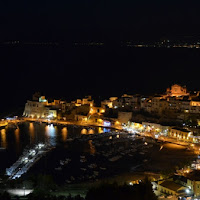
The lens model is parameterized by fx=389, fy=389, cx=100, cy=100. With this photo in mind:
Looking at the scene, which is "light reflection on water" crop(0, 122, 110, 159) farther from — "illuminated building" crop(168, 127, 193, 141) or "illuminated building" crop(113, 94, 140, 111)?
"illuminated building" crop(168, 127, 193, 141)

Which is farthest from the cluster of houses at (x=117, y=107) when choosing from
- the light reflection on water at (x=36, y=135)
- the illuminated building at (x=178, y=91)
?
the light reflection on water at (x=36, y=135)

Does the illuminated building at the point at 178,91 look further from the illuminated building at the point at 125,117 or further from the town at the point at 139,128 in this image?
the illuminated building at the point at 125,117

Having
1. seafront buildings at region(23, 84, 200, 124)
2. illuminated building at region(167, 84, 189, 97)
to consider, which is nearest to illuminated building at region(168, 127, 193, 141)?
seafront buildings at region(23, 84, 200, 124)

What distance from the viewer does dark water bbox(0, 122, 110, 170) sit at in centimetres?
1075

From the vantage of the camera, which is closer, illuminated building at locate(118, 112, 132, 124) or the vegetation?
the vegetation

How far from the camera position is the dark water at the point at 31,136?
10.8m

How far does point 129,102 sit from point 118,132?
7.99 ft

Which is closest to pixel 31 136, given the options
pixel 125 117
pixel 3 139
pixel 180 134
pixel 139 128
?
pixel 3 139

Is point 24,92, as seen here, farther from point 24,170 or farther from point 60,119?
point 24,170

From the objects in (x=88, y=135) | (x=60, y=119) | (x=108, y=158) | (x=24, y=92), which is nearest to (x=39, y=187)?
(x=108, y=158)

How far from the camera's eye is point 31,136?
12.7 meters

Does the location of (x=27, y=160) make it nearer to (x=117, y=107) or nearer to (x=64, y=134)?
(x=64, y=134)

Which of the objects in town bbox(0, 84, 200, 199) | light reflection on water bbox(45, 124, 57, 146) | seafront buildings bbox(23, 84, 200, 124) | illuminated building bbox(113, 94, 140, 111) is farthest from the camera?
illuminated building bbox(113, 94, 140, 111)

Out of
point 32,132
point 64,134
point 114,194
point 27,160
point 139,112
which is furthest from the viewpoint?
point 139,112
